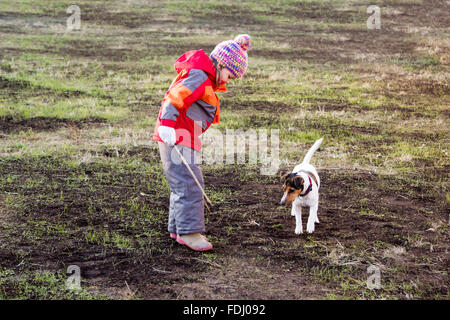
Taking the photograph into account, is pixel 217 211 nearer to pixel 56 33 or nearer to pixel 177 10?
pixel 56 33

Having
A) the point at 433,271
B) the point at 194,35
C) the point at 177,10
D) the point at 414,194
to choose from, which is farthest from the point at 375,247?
the point at 177,10

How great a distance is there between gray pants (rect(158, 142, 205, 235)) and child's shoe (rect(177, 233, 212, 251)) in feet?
0.34

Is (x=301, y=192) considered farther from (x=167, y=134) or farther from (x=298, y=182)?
(x=167, y=134)

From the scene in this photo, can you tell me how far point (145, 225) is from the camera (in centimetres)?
546

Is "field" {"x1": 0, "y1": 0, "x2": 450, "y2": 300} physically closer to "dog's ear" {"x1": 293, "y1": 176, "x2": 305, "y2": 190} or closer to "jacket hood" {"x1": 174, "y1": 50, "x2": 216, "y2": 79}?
"dog's ear" {"x1": 293, "y1": 176, "x2": 305, "y2": 190}

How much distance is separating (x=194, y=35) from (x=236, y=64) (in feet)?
48.3

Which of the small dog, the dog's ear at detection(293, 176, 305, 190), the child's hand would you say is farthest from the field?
the child's hand

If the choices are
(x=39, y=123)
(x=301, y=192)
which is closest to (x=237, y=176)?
(x=301, y=192)

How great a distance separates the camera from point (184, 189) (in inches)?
182

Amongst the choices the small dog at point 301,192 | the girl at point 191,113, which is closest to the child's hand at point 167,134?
the girl at point 191,113

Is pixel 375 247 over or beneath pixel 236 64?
beneath

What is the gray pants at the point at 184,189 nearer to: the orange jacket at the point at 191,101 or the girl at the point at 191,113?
the girl at the point at 191,113

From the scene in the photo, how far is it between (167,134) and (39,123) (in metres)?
5.72

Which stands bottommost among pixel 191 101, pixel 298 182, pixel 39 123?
pixel 39 123
